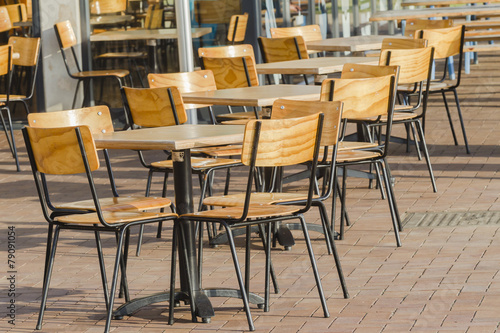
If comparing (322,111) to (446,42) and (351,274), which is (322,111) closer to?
(351,274)

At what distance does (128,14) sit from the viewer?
10844mm

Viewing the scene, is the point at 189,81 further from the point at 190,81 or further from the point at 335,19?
the point at 335,19

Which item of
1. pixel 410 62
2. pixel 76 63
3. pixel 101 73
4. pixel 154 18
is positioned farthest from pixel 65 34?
pixel 410 62

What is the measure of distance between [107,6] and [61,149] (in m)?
7.20

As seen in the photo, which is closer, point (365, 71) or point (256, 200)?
point (256, 200)

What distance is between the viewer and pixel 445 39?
834 centimetres

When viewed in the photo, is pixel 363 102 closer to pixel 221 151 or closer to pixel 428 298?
pixel 221 151

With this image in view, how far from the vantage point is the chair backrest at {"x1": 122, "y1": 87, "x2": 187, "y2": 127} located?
5344mm

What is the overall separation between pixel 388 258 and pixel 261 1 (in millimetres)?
6892

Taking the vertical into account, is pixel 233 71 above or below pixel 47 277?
above

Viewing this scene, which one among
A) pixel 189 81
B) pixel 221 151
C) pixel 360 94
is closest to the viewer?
pixel 360 94

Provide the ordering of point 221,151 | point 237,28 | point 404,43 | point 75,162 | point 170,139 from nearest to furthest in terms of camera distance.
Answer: point 75,162 → point 170,139 → point 221,151 → point 404,43 → point 237,28

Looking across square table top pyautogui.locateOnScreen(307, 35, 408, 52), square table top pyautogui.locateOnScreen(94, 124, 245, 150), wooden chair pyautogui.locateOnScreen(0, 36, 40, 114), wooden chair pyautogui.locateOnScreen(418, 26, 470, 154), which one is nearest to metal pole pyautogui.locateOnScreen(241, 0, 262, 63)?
square table top pyautogui.locateOnScreen(307, 35, 408, 52)

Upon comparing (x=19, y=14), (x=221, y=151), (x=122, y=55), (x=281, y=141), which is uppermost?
(x=19, y=14)
